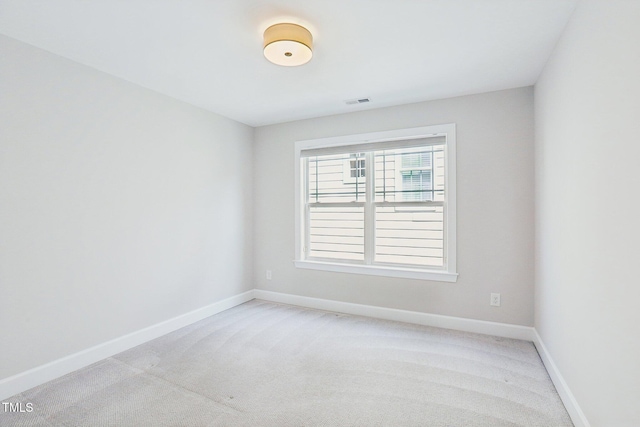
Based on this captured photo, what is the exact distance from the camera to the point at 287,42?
6.56ft

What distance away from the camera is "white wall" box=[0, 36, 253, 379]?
2.18 m

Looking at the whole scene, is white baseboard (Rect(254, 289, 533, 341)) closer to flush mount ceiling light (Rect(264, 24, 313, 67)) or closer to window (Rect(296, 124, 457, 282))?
window (Rect(296, 124, 457, 282))

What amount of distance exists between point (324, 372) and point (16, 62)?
3.17 m

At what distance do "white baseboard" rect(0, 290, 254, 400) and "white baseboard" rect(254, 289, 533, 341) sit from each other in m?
0.96

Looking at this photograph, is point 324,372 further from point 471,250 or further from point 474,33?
point 474,33

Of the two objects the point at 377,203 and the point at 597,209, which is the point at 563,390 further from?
the point at 377,203

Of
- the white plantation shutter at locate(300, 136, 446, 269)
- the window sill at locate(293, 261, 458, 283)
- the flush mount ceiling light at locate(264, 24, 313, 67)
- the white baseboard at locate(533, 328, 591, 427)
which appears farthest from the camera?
the white plantation shutter at locate(300, 136, 446, 269)

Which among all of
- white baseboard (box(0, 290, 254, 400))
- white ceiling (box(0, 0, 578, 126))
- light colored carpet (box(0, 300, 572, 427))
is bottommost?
light colored carpet (box(0, 300, 572, 427))

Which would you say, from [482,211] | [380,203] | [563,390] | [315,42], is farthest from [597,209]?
[380,203]

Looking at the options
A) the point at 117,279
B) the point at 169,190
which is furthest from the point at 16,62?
the point at 117,279

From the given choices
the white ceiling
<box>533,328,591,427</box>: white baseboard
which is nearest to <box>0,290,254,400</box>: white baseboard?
the white ceiling

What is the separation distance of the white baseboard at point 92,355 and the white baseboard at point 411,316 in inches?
37.7

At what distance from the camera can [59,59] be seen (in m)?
2.39

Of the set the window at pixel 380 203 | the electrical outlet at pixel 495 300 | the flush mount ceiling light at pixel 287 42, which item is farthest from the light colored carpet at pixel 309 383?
the flush mount ceiling light at pixel 287 42
